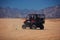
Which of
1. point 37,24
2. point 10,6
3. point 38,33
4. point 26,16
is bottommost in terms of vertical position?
point 38,33

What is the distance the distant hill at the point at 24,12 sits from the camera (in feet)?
7.30

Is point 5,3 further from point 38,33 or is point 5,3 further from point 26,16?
point 38,33

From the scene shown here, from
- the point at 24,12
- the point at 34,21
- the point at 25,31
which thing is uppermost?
the point at 24,12

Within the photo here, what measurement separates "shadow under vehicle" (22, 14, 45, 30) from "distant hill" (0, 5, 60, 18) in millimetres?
65

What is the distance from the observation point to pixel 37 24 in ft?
7.38

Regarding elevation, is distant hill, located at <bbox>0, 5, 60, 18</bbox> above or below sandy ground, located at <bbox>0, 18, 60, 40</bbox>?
above

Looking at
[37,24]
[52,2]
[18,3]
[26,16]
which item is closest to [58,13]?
[52,2]

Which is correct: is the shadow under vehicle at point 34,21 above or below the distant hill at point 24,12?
below

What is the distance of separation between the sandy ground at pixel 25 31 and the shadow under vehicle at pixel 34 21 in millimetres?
60

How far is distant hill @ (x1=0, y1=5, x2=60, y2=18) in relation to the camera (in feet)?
7.30

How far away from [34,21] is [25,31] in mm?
222

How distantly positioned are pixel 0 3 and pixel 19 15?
1.22ft

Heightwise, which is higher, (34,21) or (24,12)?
(24,12)

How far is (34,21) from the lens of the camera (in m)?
2.26
